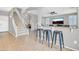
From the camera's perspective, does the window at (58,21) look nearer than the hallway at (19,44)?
No

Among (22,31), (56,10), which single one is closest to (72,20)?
(56,10)

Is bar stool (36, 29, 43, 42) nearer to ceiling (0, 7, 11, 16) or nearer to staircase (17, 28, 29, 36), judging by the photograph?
staircase (17, 28, 29, 36)

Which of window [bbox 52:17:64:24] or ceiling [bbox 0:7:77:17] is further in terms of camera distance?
window [bbox 52:17:64:24]

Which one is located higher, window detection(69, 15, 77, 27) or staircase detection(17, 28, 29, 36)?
window detection(69, 15, 77, 27)

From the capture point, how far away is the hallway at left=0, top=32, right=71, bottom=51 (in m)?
1.98

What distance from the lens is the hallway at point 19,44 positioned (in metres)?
1.98

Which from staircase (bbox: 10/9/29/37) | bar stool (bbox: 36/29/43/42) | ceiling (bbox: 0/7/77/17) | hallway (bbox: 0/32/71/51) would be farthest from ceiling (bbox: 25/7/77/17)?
hallway (bbox: 0/32/71/51)

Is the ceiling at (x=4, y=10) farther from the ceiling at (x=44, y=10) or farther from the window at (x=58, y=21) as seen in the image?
the window at (x=58, y=21)

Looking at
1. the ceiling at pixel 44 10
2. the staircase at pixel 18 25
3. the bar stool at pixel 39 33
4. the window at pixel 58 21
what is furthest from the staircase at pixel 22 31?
the window at pixel 58 21

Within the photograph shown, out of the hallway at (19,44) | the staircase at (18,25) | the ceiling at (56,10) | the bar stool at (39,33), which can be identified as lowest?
the hallway at (19,44)

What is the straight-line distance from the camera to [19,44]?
80.0 inches

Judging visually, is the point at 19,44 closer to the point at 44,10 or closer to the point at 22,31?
the point at 22,31

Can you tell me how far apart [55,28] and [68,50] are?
59 cm
